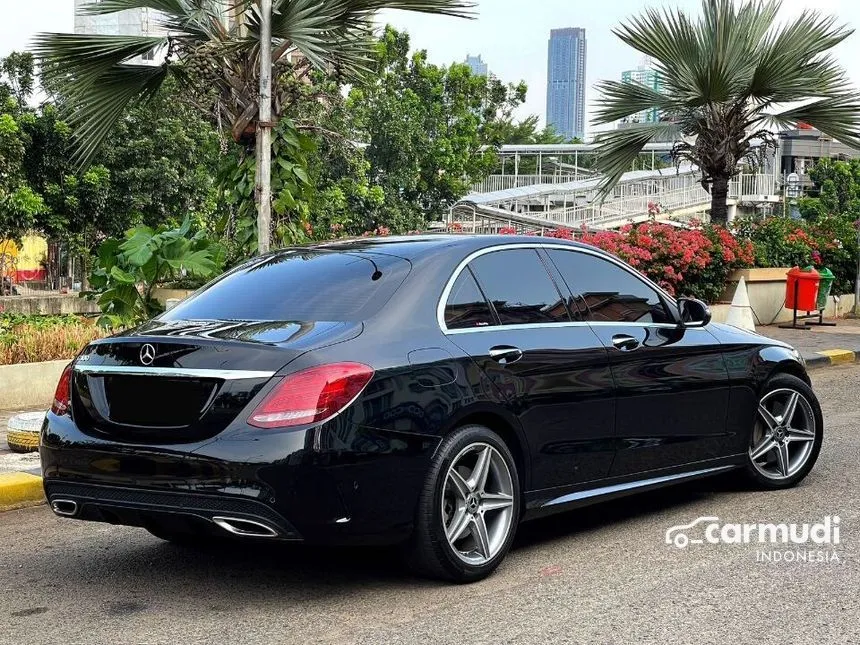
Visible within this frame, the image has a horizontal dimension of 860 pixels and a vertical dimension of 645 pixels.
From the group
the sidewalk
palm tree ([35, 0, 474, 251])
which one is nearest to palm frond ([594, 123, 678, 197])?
the sidewalk

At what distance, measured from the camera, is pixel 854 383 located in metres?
14.2

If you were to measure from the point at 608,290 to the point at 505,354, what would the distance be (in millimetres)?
1170

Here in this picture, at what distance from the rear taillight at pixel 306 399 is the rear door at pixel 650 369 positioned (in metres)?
1.83

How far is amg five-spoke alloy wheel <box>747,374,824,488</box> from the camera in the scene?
7559 millimetres

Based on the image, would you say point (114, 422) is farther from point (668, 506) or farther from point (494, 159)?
point (494, 159)

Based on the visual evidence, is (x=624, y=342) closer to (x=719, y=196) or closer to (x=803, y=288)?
(x=803, y=288)

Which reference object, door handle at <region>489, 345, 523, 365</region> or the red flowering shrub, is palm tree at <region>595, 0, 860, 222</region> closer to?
the red flowering shrub

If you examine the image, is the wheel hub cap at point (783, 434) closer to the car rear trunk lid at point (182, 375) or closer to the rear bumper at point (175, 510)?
the car rear trunk lid at point (182, 375)

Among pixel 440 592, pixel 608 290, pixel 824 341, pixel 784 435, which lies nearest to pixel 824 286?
pixel 824 341

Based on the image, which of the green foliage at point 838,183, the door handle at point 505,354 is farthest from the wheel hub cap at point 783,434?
the green foliage at point 838,183

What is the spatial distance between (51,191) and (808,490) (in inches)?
1059

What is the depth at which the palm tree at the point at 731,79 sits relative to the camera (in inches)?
800

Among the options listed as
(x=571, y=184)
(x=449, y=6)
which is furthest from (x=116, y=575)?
(x=571, y=184)

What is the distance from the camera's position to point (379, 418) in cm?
515
